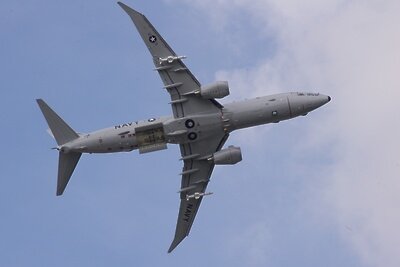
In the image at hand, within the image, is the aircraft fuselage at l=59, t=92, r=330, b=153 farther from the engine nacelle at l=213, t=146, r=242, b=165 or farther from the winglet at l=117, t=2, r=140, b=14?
the winglet at l=117, t=2, r=140, b=14

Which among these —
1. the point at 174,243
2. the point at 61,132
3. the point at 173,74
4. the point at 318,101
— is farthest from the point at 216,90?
the point at 174,243

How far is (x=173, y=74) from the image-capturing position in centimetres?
12306

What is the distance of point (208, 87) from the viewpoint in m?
122

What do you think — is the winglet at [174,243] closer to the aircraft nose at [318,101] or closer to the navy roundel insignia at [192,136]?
the navy roundel insignia at [192,136]

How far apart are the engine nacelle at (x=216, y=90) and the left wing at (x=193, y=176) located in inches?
279

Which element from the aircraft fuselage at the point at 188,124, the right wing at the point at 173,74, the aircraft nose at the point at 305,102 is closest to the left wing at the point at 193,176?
the aircraft fuselage at the point at 188,124

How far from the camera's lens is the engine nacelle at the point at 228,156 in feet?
414

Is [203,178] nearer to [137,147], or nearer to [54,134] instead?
[137,147]

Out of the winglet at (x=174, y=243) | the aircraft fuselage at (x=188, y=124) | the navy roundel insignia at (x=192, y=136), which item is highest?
the aircraft fuselage at (x=188, y=124)

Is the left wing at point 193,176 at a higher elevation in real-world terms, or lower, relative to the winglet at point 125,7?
lower

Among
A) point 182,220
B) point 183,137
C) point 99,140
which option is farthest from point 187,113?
point 182,220

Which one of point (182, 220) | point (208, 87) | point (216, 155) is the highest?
point (208, 87)

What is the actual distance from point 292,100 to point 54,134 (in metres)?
31.4

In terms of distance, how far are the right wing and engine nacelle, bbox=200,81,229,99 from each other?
1.89 m
